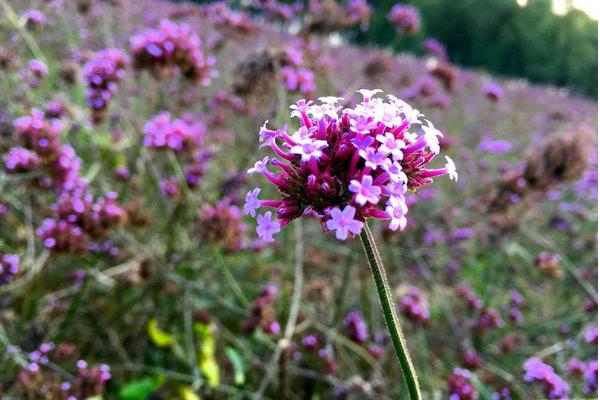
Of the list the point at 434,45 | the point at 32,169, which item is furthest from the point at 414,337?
the point at 434,45

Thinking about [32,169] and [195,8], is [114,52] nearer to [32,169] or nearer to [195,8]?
[32,169]

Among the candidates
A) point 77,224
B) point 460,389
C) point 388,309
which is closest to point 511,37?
point 460,389

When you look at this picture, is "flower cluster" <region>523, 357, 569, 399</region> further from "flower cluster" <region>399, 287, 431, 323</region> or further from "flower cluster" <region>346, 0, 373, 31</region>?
"flower cluster" <region>346, 0, 373, 31</region>

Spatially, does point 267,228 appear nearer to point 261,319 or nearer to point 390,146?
point 390,146

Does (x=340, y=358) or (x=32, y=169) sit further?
(x=340, y=358)

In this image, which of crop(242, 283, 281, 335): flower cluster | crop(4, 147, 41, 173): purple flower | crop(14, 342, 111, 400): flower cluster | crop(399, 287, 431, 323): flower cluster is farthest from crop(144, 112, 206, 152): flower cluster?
crop(399, 287, 431, 323): flower cluster

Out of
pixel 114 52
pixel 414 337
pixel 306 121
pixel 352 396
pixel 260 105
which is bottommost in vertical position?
pixel 414 337
